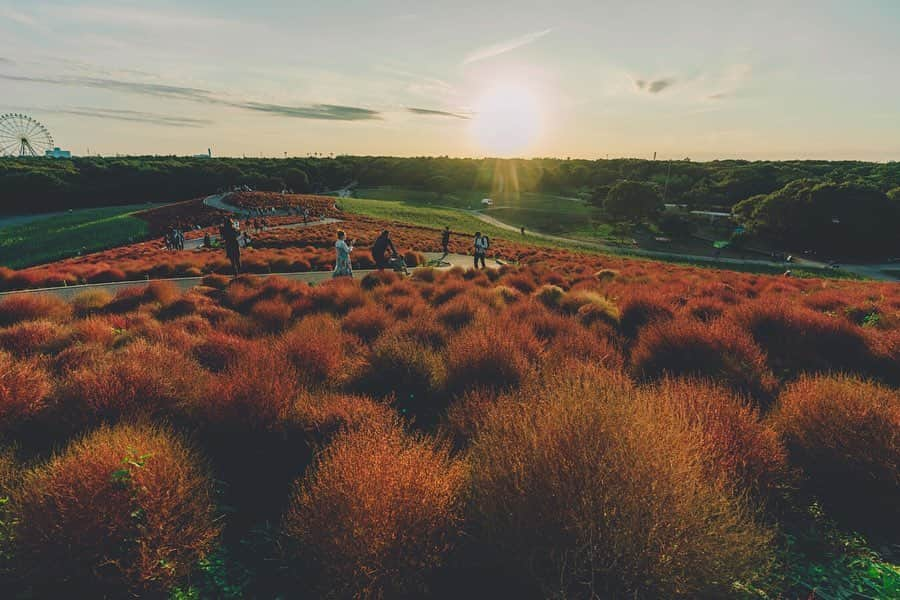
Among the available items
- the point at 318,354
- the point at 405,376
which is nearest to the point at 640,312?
the point at 405,376

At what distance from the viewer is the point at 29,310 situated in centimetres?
934

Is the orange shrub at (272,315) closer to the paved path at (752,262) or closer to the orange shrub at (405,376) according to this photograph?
the orange shrub at (405,376)

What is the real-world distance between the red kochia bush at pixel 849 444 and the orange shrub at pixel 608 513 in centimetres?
148

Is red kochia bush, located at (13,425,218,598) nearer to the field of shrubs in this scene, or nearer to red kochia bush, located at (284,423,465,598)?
the field of shrubs

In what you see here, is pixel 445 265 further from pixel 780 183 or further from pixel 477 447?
pixel 780 183

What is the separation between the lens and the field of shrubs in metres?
2.76

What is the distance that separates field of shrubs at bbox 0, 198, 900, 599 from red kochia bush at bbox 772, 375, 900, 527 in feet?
0.07

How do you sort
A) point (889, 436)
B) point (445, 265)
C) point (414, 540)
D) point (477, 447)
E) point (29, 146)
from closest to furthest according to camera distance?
1. point (414, 540)
2. point (477, 447)
3. point (889, 436)
4. point (445, 265)
5. point (29, 146)

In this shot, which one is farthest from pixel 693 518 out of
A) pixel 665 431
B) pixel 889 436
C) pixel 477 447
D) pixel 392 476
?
pixel 889 436

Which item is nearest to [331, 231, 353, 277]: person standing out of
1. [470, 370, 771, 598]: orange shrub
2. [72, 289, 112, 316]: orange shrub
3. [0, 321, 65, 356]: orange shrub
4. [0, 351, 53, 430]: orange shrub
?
[72, 289, 112, 316]: orange shrub

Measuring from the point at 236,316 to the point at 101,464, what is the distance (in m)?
6.51

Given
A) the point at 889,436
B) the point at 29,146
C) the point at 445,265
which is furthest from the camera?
the point at 29,146

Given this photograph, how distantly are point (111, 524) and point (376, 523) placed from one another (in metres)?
1.91

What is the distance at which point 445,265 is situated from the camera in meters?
22.6
